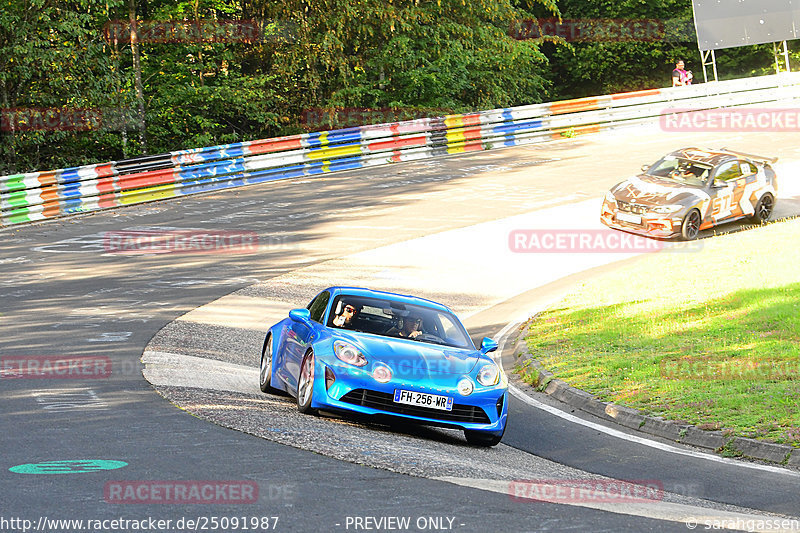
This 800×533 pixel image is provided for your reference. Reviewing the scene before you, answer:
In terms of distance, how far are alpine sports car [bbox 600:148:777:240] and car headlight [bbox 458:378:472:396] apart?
13.6 m

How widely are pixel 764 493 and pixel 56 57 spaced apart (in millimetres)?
28390

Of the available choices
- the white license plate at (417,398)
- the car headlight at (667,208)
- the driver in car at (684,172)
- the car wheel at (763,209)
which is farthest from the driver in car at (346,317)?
the car wheel at (763,209)

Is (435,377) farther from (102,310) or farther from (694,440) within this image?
(102,310)

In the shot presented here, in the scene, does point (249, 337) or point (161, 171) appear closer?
point (249, 337)

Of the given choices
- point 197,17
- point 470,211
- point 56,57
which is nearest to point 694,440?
point 470,211

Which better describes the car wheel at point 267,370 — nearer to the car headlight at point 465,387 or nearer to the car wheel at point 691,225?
the car headlight at point 465,387

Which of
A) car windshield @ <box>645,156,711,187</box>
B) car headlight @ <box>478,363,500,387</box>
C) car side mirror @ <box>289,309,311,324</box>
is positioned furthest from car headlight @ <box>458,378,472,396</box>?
car windshield @ <box>645,156,711,187</box>

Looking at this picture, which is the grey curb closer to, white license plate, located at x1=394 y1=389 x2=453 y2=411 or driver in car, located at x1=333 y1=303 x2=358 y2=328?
white license plate, located at x1=394 y1=389 x2=453 y2=411

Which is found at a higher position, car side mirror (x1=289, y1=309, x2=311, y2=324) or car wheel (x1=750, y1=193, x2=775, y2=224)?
car side mirror (x1=289, y1=309, x2=311, y2=324)

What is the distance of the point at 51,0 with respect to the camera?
3288 cm

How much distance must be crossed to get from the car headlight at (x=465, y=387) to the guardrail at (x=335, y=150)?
1920 centimetres

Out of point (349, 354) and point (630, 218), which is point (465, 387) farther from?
point (630, 218)

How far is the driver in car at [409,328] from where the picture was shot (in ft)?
36.3

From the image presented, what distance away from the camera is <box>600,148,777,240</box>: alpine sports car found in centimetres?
2283
